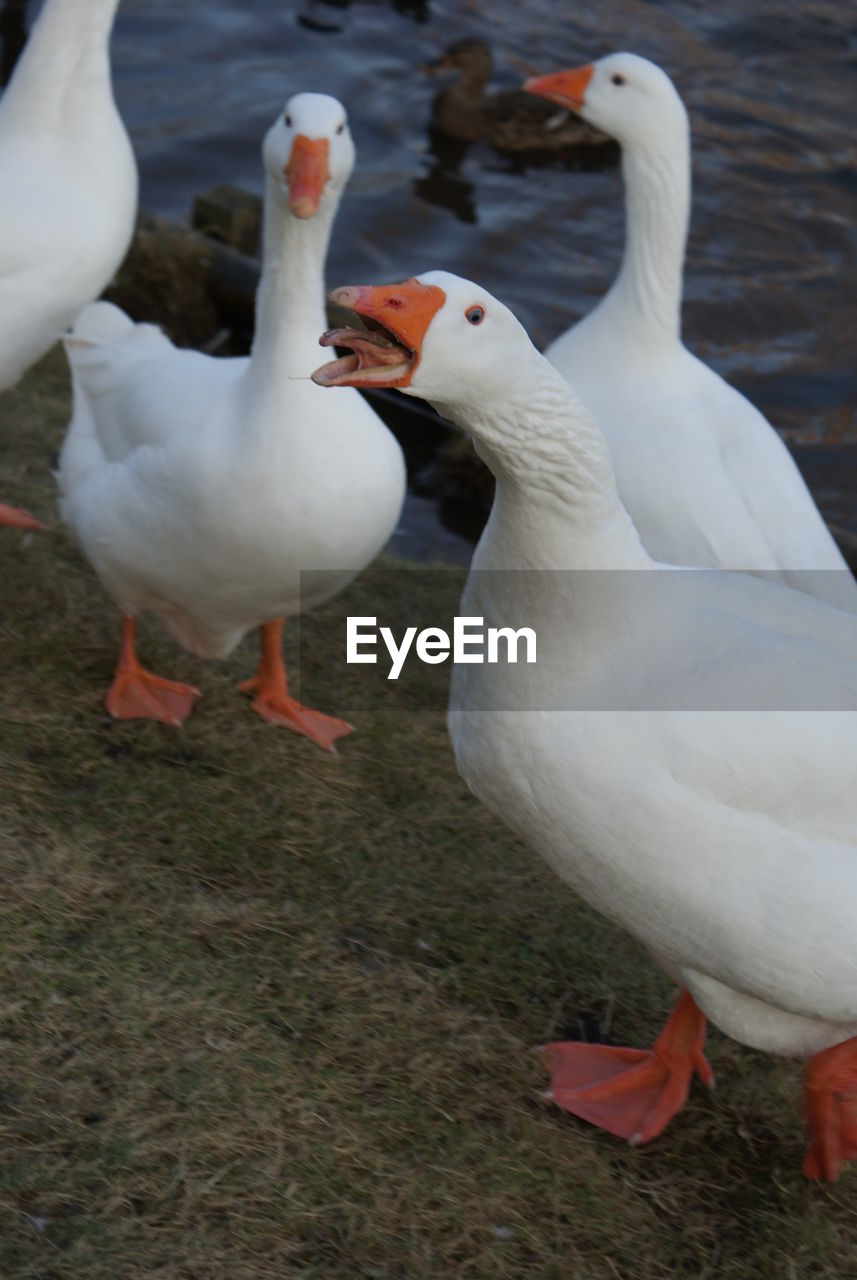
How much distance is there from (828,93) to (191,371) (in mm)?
7354

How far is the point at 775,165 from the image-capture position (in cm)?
985

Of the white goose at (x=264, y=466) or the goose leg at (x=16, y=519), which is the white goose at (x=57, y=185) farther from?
the white goose at (x=264, y=466)

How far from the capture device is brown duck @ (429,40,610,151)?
1005 centimetres

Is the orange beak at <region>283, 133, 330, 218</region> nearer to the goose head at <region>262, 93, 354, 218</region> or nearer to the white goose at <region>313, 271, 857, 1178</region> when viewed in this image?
the goose head at <region>262, 93, 354, 218</region>

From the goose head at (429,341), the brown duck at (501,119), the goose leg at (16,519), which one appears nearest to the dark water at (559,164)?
the brown duck at (501,119)

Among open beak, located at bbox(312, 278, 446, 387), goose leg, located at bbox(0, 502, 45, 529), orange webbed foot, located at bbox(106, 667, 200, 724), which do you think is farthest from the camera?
goose leg, located at bbox(0, 502, 45, 529)

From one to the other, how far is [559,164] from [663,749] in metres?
8.03

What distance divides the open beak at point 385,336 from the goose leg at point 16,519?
2894 millimetres

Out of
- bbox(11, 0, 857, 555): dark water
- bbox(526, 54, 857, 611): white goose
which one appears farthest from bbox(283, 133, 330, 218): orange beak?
bbox(11, 0, 857, 555): dark water

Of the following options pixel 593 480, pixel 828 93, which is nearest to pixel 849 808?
pixel 593 480

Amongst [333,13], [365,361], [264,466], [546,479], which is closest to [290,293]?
[264,466]

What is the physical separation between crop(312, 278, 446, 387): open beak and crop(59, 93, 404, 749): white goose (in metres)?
1.54

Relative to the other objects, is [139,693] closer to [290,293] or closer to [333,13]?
[290,293]

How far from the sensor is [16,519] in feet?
16.7
